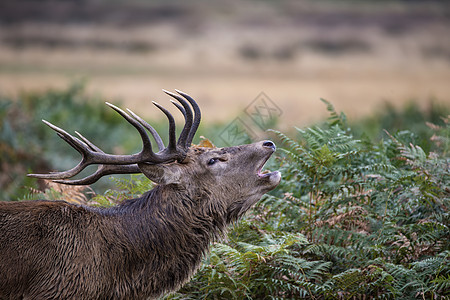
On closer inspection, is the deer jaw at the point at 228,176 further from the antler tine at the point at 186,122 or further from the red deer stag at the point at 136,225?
the antler tine at the point at 186,122

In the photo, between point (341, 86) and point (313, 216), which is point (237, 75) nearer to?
point (341, 86)

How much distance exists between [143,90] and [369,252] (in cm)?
1785

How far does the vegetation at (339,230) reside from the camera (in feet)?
18.8

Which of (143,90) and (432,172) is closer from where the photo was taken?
(432,172)

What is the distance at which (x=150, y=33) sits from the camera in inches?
1150

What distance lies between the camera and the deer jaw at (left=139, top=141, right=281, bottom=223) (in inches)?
217

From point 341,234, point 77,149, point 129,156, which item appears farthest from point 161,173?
point 341,234

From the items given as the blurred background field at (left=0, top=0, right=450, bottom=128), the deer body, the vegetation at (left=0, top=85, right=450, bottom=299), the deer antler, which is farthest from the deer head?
the blurred background field at (left=0, top=0, right=450, bottom=128)

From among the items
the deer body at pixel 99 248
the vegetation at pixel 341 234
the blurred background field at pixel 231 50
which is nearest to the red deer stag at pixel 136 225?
the deer body at pixel 99 248

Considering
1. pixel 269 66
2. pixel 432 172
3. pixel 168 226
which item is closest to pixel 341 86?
pixel 269 66

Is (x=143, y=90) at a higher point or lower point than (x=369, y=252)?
lower

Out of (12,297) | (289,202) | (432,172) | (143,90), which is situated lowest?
(143,90)

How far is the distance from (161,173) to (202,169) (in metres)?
0.41

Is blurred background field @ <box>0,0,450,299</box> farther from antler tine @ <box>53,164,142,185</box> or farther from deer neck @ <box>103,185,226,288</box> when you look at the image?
antler tine @ <box>53,164,142,185</box>
